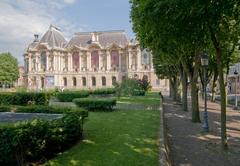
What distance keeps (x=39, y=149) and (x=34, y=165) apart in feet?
1.37

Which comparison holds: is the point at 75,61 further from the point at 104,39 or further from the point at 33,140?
the point at 33,140

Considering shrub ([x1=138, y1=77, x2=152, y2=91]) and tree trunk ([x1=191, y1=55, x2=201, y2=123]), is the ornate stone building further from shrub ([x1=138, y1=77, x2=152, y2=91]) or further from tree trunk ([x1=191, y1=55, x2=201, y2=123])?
tree trunk ([x1=191, y1=55, x2=201, y2=123])

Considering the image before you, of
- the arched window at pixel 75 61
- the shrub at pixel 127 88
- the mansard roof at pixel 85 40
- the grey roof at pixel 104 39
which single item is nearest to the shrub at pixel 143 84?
the shrub at pixel 127 88

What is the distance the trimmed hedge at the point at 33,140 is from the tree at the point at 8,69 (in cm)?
8798

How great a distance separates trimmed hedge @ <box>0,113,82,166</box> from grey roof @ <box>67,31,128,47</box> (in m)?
84.8

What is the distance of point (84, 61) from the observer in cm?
9731

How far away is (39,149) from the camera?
7.89 metres

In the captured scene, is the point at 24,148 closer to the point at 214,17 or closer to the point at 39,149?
the point at 39,149

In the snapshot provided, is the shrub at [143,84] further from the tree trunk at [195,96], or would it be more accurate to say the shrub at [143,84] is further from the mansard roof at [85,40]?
the tree trunk at [195,96]

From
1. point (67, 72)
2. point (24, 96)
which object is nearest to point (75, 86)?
point (67, 72)

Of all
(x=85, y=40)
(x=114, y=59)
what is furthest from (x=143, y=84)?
(x=85, y=40)

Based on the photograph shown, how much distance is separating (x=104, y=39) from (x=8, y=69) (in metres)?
31.3

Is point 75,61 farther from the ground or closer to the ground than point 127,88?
farther from the ground

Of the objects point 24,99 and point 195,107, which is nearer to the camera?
point 195,107
